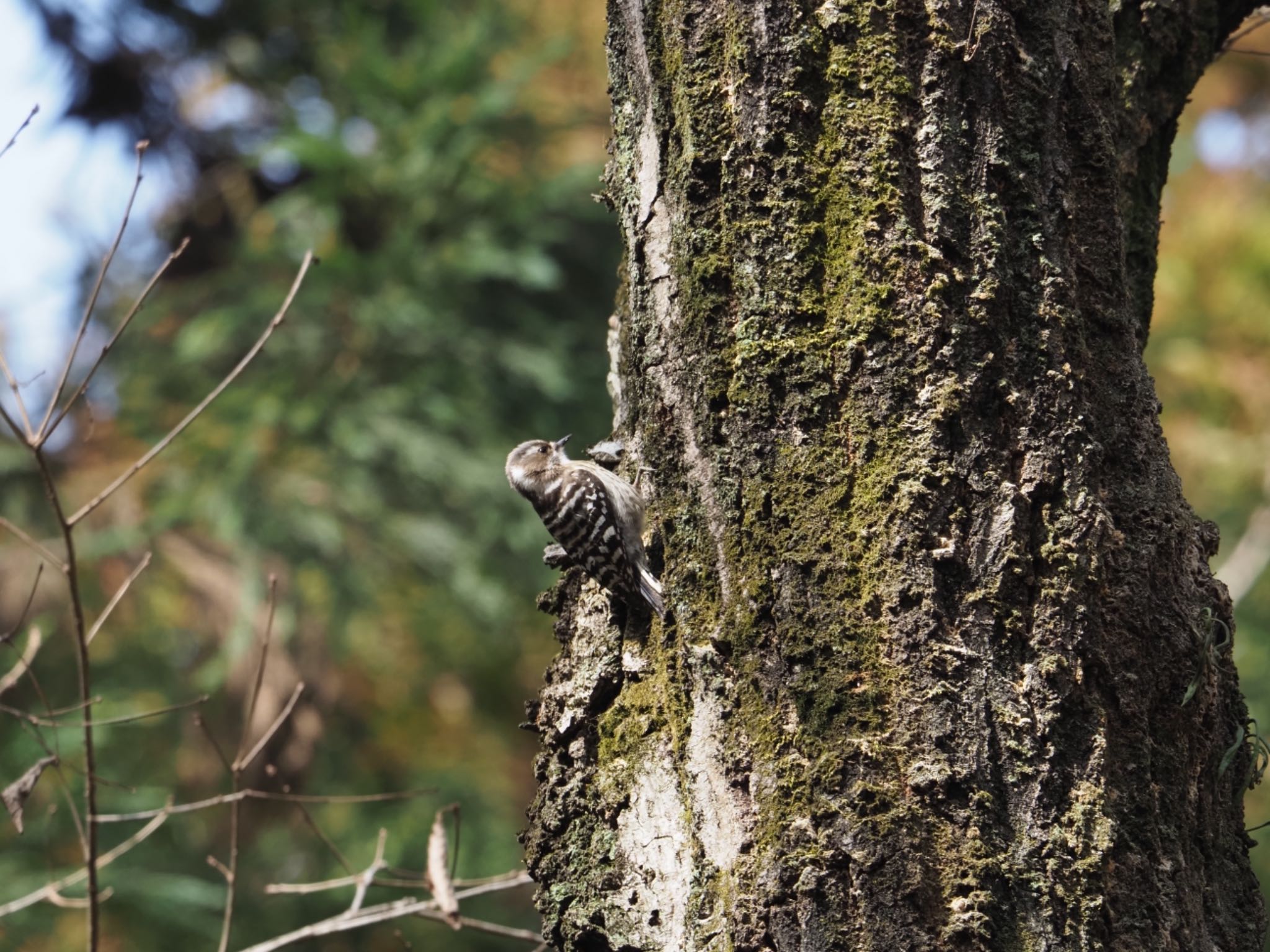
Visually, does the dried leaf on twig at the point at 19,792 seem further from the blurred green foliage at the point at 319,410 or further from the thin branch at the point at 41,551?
the blurred green foliage at the point at 319,410

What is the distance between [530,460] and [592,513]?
1271 mm

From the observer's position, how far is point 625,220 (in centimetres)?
216

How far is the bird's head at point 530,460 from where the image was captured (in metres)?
Result: 4.24

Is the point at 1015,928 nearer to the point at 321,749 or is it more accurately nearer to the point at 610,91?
the point at 610,91

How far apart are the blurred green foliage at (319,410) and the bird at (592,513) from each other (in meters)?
3.20

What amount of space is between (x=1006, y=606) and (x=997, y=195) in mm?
627

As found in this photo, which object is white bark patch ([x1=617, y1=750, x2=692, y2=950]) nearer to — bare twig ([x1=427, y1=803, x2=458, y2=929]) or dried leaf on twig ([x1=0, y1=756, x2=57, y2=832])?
bare twig ([x1=427, y1=803, x2=458, y2=929])

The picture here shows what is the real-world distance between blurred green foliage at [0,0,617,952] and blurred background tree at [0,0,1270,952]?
0.03m

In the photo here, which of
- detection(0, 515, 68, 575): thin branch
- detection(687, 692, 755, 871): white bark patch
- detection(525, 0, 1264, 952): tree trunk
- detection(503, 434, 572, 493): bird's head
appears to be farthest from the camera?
detection(503, 434, 572, 493): bird's head

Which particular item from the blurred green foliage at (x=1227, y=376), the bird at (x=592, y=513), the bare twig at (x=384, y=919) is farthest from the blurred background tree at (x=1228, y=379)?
the bare twig at (x=384, y=919)

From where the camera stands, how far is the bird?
2.26 metres

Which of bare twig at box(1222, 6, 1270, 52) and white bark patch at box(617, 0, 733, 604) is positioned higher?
bare twig at box(1222, 6, 1270, 52)

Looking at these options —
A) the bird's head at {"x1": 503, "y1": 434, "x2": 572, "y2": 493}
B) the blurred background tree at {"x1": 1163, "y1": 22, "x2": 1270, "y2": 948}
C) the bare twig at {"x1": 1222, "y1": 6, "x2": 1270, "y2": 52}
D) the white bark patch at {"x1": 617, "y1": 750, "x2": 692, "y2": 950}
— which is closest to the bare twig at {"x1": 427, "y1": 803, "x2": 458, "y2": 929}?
the white bark patch at {"x1": 617, "y1": 750, "x2": 692, "y2": 950}

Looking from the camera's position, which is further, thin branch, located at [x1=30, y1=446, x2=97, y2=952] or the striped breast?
the striped breast
